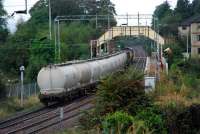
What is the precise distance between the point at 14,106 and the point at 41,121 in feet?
28.0

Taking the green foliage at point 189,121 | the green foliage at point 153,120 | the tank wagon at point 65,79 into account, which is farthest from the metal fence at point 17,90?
the green foliage at point 189,121

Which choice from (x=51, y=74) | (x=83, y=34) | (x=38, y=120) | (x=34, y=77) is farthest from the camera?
(x=83, y=34)

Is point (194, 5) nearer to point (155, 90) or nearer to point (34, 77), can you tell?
point (34, 77)

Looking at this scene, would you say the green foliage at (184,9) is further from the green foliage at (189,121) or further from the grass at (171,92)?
the green foliage at (189,121)

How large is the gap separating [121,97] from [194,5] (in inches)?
3711

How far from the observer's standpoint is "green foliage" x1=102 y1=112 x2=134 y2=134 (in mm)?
17986

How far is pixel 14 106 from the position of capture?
3347 centimetres

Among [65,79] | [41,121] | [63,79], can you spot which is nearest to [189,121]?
[41,121]

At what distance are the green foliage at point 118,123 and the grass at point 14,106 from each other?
11581mm

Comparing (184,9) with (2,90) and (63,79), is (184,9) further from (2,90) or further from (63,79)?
(63,79)

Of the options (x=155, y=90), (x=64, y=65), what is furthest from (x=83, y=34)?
(x=155, y=90)

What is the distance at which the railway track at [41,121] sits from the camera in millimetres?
22730

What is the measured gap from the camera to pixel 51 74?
31.4m

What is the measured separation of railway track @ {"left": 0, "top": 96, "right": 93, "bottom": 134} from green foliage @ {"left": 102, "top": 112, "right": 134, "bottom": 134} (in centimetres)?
409
